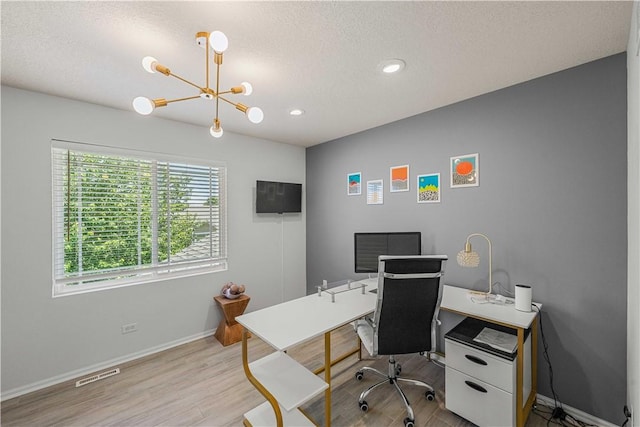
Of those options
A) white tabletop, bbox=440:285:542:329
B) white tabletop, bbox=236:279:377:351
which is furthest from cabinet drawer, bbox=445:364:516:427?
white tabletop, bbox=236:279:377:351

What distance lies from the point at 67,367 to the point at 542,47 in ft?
14.8

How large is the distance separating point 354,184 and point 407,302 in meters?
1.98

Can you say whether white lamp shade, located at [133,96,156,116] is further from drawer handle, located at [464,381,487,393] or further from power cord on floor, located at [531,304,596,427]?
power cord on floor, located at [531,304,596,427]

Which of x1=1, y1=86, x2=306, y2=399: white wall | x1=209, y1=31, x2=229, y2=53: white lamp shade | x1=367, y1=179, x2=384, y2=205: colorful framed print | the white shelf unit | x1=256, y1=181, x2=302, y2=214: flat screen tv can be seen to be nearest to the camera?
x1=209, y1=31, x2=229, y2=53: white lamp shade

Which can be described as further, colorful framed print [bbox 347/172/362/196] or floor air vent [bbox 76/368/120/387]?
colorful framed print [bbox 347/172/362/196]

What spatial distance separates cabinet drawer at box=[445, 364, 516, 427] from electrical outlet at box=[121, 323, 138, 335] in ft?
9.80

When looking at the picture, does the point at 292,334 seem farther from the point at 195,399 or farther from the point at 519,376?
the point at 519,376

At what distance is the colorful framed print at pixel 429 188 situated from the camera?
273 centimetres

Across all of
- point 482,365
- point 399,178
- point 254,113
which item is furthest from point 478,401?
point 254,113

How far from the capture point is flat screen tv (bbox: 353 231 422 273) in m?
2.65

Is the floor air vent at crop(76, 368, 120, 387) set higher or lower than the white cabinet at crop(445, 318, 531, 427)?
lower

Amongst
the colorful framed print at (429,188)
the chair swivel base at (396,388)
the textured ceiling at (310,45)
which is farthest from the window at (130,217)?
the colorful framed print at (429,188)

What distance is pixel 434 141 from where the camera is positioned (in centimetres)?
274

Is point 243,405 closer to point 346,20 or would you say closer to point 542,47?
point 346,20
